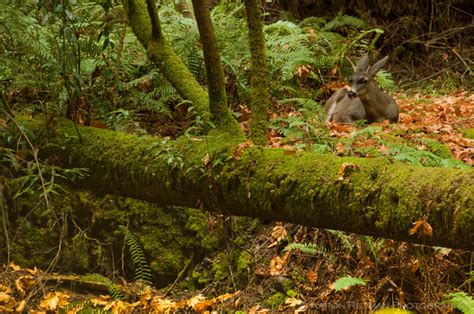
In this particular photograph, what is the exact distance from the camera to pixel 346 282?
504 cm

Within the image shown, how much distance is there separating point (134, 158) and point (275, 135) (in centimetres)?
327

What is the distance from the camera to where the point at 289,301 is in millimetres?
5535

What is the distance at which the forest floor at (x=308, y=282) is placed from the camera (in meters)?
5.19

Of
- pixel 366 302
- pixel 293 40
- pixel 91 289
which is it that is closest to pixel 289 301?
pixel 366 302

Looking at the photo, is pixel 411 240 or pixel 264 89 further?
pixel 264 89

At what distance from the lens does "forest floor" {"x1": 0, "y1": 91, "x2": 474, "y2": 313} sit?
519 cm

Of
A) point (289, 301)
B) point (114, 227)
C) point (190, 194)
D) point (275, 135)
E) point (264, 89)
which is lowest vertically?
point (289, 301)

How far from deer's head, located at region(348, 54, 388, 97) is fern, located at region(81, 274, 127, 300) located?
13.0ft

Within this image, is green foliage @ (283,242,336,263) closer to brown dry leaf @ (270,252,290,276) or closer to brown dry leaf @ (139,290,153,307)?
brown dry leaf @ (270,252,290,276)

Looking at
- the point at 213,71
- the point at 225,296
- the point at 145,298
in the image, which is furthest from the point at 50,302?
the point at 213,71

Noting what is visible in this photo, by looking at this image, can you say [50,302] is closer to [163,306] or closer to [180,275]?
[163,306]

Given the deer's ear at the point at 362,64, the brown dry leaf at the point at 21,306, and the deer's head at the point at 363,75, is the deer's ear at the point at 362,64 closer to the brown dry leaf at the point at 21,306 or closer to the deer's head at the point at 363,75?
the deer's head at the point at 363,75

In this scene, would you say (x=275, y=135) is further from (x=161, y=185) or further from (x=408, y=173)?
(x=408, y=173)

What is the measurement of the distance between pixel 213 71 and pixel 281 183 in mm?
835
